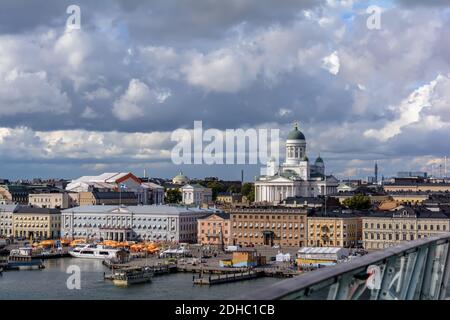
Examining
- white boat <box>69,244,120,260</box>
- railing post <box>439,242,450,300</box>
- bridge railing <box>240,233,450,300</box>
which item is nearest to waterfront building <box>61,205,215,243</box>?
white boat <box>69,244,120,260</box>

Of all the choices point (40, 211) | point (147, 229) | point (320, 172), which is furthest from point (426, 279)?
point (320, 172)

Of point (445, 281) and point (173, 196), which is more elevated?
point (173, 196)

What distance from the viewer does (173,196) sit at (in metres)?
58.2

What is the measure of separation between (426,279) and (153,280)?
19.9m

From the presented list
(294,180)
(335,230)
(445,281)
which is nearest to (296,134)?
(294,180)

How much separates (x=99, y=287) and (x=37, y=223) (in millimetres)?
19810

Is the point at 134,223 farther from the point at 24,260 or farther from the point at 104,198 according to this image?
the point at 104,198

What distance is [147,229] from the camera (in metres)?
36.5

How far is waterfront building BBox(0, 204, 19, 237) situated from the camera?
40.6 meters

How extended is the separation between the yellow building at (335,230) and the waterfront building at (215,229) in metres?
3.68
